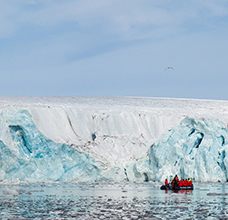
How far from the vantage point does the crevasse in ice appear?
1853 centimetres

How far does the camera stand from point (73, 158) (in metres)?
19.3

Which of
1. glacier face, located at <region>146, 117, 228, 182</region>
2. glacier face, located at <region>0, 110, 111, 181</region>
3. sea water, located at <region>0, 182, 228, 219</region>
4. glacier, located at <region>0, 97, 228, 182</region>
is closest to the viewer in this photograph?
sea water, located at <region>0, 182, 228, 219</region>

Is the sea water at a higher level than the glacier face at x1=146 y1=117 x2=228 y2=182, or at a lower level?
lower

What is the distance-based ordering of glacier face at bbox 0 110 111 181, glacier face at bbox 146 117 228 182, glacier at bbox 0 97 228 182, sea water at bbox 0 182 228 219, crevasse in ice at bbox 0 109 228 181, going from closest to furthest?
sea water at bbox 0 182 228 219 < crevasse in ice at bbox 0 109 228 181 < glacier face at bbox 0 110 111 181 < glacier at bbox 0 97 228 182 < glacier face at bbox 146 117 228 182

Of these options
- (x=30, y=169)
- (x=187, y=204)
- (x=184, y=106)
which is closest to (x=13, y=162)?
(x=30, y=169)

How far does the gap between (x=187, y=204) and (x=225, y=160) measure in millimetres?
8839

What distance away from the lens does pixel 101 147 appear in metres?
20.6

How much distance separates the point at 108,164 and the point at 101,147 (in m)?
1.30

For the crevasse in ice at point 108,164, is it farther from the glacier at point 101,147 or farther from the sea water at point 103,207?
the sea water at point 103,207

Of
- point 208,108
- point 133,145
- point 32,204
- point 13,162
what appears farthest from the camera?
point 208,108

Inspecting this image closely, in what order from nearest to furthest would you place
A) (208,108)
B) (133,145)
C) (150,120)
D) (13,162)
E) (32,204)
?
1. (32,204)
2. (13,162)
3. (133,145)
4. (150,120)
5. (208,108)

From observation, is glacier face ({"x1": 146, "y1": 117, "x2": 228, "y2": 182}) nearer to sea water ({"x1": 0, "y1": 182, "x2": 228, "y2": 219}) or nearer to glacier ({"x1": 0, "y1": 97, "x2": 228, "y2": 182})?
glacier ({"x1": 0, "y1": 97, "x2": 228, "y2": 182})

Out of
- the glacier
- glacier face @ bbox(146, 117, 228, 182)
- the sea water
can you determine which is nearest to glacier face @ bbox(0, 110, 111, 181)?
the glacier

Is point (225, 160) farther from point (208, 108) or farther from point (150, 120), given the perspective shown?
point (208, 108)
